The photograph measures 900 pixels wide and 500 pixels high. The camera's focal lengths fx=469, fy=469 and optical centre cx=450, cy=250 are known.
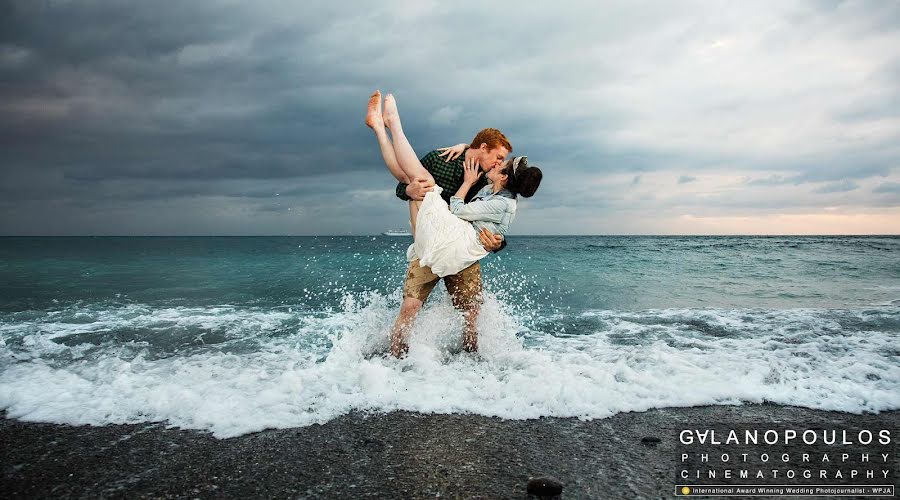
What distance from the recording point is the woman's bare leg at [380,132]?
4.52m

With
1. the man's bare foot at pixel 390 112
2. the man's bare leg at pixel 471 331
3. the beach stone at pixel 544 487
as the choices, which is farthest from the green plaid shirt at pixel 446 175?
the beach stone at pixel 544 487

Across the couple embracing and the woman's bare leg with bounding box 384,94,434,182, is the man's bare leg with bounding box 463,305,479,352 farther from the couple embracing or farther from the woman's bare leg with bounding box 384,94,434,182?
the woman's bare leg with bounding box 384,94,434,182

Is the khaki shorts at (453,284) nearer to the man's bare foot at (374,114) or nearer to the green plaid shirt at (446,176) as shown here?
the green plaid shirt at (446,176)

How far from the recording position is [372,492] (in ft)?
8.09

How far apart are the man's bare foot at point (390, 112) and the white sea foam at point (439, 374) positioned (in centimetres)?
227

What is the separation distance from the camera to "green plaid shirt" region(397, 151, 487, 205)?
193 inches

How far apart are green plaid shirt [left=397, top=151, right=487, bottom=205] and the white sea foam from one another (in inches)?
57.8

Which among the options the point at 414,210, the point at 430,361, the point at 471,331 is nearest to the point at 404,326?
the point at 430,361

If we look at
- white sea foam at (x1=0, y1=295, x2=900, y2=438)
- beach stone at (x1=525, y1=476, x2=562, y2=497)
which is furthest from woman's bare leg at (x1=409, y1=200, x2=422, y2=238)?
beach stone at (x1=525, y1=476, x2=562, y2=497)

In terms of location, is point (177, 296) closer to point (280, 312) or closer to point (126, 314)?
point (126, 314)

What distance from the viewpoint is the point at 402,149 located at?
4.49m

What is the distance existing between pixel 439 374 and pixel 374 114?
8.51 ft

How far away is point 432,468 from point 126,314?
8.68m

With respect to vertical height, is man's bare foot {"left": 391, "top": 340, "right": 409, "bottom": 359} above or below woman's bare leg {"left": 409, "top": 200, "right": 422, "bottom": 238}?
below
